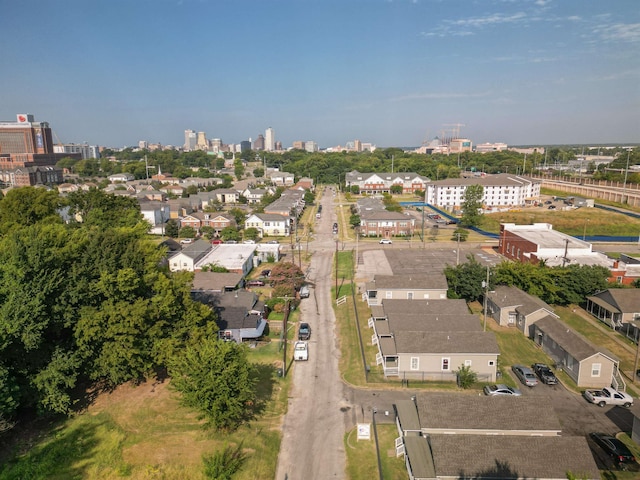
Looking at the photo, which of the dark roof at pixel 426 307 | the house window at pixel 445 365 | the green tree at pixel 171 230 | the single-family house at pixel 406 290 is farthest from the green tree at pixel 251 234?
the house window at pixel 445 365

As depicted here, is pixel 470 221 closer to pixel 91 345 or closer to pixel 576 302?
pixel 576 302

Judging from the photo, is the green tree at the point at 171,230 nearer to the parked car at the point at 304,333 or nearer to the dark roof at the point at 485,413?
the parked car at the point at 304,333

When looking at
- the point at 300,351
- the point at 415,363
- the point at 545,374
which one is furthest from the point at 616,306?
the point at 300,351

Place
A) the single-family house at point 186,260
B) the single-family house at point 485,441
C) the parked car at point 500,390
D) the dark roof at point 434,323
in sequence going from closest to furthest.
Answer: the single-family house at point 485,441 < the parked car at point 500,390 < the dark roof at point 434,323 < the single-family house at point 186,260

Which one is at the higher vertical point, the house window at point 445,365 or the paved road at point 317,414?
the house window at point 445,365

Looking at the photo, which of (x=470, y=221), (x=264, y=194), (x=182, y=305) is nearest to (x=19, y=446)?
(x=182, y=305)

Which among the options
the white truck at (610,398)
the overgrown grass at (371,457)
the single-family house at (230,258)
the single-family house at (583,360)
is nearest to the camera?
the overgrown grass at (371,457)
